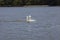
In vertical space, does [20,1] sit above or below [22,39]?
below

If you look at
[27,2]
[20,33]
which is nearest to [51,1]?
[27,2]

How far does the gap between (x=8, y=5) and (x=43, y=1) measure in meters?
2.95

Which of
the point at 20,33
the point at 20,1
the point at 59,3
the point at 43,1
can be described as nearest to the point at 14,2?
the point at 20,1

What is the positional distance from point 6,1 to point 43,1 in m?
3.10

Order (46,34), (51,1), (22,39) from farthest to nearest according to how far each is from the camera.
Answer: (51,1)
(46,34)
(22,39)

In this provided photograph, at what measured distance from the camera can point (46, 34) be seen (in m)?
6.61

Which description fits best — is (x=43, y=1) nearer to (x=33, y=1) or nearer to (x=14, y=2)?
(x=33, y=1)

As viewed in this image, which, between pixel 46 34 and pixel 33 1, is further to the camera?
pixel 33 1

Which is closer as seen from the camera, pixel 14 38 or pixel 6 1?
pixel 14 38

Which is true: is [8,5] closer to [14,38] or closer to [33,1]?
[33,1]

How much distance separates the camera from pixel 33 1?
19969 mm

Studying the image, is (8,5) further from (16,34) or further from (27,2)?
(16,34)

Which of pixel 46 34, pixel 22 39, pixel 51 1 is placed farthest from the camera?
pixel 51 1

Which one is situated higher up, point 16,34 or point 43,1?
point 16,34
